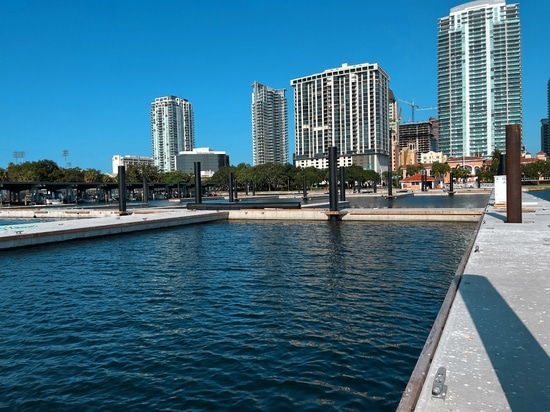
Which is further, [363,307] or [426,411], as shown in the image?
[363,307]

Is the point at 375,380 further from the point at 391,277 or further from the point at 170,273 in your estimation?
the point at 170,273

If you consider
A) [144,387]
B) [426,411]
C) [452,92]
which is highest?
[452,92]

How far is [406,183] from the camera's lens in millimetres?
106000

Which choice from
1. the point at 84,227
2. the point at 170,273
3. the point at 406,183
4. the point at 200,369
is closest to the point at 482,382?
the point at 200,369

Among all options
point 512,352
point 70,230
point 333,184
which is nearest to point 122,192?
point 70,230

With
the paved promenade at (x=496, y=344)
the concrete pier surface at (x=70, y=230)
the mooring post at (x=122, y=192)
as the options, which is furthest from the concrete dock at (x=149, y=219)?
the paved promenade at (x=496, y=344)

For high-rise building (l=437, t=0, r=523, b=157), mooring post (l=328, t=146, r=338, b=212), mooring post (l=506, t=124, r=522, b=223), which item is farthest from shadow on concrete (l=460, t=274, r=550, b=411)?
high-rise building (l=437, t=0, r=523, b=157)

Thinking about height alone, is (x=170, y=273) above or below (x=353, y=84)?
below

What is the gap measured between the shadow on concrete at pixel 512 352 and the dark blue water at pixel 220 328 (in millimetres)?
1303

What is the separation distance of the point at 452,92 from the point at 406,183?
102m

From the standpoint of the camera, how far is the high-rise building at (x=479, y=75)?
173 m

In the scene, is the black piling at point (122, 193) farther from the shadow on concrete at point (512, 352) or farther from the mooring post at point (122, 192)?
the shadow on concrete at point (512, 352)

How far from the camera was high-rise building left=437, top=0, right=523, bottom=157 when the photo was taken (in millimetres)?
173250

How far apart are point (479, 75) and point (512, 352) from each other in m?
200
